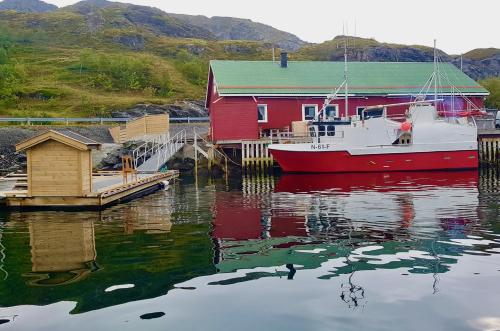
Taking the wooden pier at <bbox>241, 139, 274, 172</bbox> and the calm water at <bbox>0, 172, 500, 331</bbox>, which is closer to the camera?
the calm water at <bbox>0, 172, 500, 331</bbox>

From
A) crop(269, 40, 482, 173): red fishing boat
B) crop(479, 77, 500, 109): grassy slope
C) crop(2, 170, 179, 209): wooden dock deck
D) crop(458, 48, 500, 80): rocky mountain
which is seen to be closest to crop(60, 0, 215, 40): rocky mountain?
crop(458, 48, 500, 80): rocky mountain

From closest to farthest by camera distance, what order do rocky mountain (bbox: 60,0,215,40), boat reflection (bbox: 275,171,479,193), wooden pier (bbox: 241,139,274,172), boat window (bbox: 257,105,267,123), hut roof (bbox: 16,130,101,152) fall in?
hut roof (bbox: 16,130,101,152), boat reflection (bbox: 275,171,479,193), wooden pier (bbox: 241,139,274,172), boat window (bbox: 257,105,267,123), rocky mountain (bbox: 60,0,215,40)

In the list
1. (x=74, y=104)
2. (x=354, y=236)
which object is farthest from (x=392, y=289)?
(x=74, y=104)

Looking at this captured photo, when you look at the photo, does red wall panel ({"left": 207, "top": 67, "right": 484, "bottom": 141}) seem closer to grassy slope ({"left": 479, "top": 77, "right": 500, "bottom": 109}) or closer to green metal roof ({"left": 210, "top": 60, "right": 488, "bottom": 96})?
green metal roof ({"left": 210, "top": 60, "right": 488, "bottom": 96})

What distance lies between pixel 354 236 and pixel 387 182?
15.0 m

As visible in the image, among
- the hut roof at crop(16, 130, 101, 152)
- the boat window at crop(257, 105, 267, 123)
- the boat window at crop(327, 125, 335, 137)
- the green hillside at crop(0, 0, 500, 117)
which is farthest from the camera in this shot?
the green hillside at crop(0, 0, 500, 117)

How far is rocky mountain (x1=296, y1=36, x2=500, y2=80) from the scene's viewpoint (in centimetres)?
11419

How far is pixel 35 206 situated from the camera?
19.0 metres

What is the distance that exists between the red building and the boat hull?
6.11 meters

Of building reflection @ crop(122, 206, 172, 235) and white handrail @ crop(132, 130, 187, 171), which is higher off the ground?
white handrail @ crop(132, 130, 187, 171)

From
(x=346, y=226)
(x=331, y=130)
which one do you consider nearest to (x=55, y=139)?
(x=346, y=226)

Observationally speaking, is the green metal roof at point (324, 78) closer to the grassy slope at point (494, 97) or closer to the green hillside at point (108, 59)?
the grassy slope at point (494, 97)

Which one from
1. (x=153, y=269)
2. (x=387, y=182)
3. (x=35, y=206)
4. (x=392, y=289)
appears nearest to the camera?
(x=392, y=289)

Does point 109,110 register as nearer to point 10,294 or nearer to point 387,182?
point 387,182
